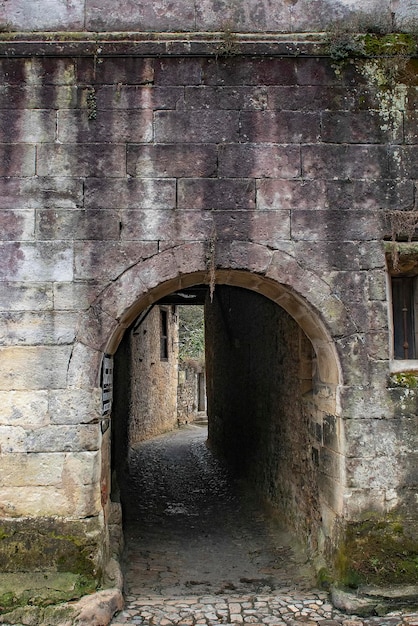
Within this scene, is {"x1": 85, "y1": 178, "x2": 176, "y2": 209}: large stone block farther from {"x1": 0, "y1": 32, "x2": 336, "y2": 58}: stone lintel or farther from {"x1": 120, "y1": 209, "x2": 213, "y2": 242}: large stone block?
{"x1": 0, "y1": 32, "x2": 336, "y2": 58}: stone lintel

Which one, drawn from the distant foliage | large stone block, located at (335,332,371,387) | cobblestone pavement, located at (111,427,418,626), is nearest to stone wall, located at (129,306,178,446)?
the distant foliage

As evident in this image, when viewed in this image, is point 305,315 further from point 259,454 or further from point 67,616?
point 259,454

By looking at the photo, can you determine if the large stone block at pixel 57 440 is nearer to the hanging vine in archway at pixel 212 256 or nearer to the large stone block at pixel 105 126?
the hanging vine in archway at pixel 212 256

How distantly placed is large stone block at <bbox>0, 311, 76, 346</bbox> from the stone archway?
0.11m

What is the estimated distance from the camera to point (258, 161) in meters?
4.70

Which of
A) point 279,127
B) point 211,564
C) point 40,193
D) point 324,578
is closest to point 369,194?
point 279,127

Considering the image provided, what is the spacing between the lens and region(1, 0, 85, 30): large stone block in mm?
4781

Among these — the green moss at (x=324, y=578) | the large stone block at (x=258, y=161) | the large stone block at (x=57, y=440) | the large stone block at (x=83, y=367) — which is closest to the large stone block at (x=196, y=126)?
the large stone block at (x=258, y=161)

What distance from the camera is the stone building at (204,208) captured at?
4.46 metres

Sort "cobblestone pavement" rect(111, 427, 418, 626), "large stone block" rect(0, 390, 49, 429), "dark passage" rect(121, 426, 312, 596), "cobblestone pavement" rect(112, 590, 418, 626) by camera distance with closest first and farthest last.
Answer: "cobblestone pavement" rect(112, 590, 418, 626), "cobblestone pavement" rect(111, 427, 418, 626), "large stone block" rect(0, 390, 49, 429), "dark passage" rect(121, 426, 312, 596)

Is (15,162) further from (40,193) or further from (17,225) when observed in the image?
(17,225)

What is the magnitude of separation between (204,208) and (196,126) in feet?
2.28

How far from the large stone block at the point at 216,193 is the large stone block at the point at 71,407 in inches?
68.1

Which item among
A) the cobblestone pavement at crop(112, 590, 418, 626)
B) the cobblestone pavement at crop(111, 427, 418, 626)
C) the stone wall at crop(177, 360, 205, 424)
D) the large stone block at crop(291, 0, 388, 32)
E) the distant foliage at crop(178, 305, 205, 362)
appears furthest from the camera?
the distant foliage at crop(178, 305, 205, 362)
